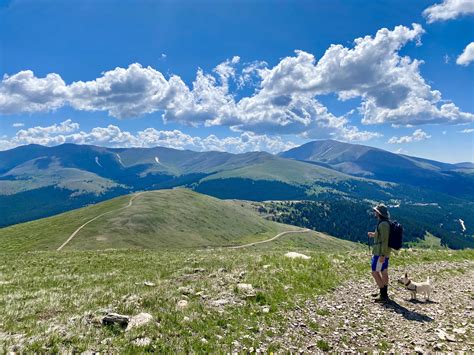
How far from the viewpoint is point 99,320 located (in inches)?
443

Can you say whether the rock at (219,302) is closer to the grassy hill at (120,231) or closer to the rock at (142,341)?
the rock at (142,341)

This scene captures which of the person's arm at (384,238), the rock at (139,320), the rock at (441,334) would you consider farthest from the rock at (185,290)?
the rock at (441,334)

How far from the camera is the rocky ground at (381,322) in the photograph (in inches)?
427

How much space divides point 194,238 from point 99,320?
525ft

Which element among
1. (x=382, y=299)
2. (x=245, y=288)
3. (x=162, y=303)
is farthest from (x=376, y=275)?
(x=162, y=303)

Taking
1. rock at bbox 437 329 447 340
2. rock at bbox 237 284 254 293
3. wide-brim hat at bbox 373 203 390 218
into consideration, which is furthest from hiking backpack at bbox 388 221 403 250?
rock at bbox 237 284 254 293

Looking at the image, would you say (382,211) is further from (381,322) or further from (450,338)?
(450,338)

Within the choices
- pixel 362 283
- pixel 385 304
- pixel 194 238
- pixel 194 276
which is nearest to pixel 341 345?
pixel 385 304

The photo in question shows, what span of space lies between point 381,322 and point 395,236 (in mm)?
3891

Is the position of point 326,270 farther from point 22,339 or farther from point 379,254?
point 22,339

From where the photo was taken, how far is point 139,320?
37.2 feet

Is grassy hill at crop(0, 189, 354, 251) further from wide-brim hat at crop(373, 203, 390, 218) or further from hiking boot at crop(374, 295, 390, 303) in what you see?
wide-brim hat at crop(373, 203, 390, 218)

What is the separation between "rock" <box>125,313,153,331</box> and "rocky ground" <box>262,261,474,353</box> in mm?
4142

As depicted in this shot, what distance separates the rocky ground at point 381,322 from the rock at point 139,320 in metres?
4.14
